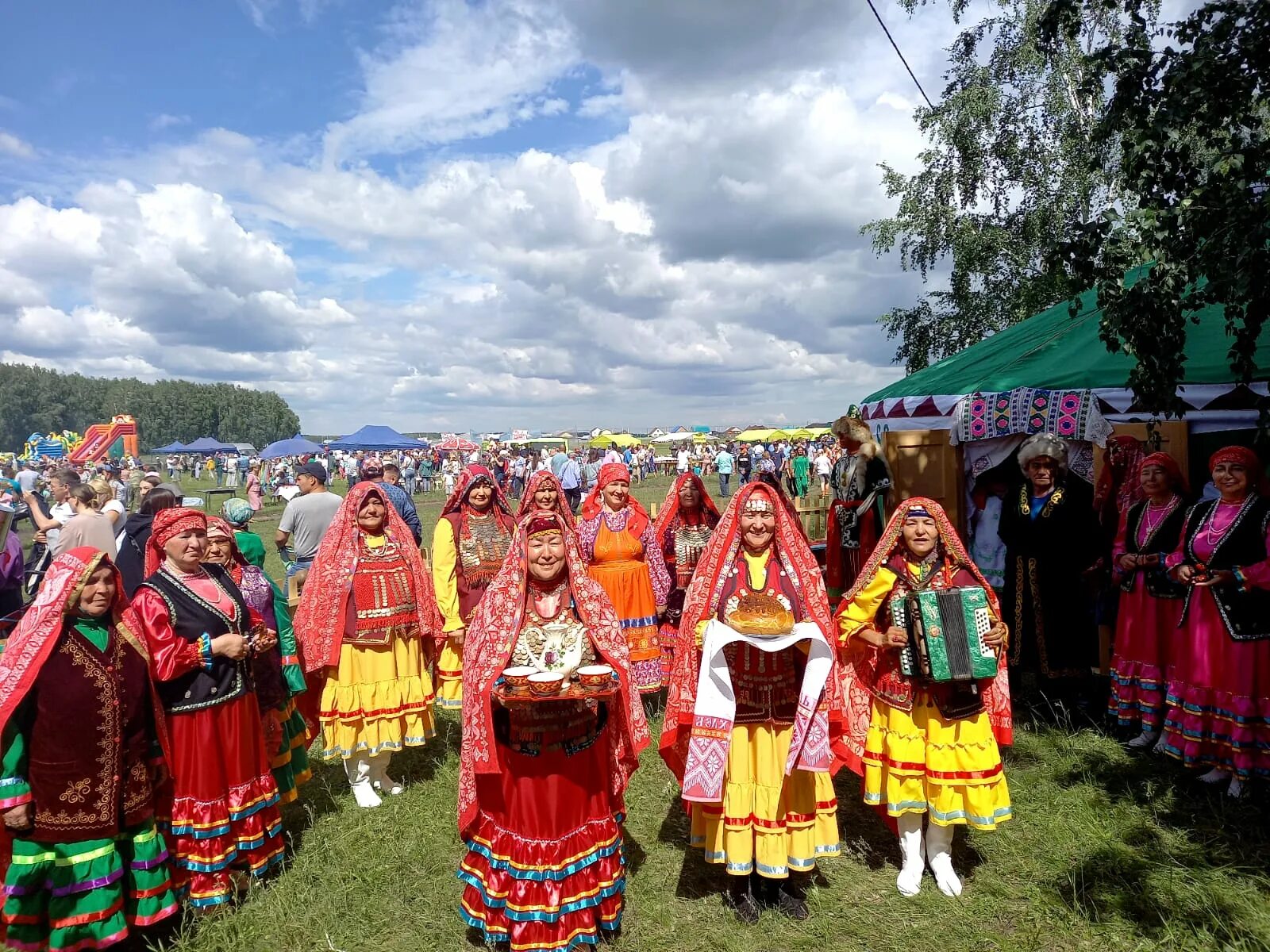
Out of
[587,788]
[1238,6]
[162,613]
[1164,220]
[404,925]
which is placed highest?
[1238,6]

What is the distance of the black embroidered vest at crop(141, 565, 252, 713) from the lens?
3.79 meters

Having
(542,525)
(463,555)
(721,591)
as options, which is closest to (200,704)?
(542,525)

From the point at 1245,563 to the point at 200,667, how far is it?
627 centimetres

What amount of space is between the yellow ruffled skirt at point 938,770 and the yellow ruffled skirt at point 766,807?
0.46 metres

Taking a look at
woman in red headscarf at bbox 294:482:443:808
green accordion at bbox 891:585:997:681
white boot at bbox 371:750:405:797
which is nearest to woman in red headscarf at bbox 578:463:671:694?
woman in red headscarf at bbox 294:482:443:808

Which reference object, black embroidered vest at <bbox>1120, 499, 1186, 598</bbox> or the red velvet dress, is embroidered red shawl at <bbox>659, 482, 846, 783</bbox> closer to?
the red velvet dress

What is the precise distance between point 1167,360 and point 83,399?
114759 mm

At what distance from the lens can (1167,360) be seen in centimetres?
493

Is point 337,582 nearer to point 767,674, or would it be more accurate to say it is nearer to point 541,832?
point 541,832

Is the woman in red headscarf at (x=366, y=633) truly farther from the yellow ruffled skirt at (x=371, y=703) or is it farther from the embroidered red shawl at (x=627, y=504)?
the embroidered red shawl at (x=627, y=504)

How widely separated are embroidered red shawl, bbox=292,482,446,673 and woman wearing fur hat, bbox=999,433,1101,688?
494 cm

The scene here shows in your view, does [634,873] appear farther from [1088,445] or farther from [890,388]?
[890,388]

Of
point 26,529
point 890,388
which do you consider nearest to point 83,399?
point 26,529

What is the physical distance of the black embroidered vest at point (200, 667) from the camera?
12.4ft
